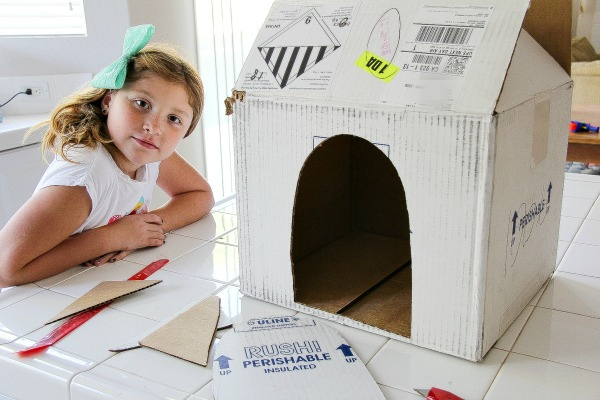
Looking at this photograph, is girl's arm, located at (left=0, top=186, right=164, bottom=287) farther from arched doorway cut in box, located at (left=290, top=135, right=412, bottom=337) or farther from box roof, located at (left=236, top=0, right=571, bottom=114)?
box roof, located at (left=236, top=0, right=571, bottom=114)

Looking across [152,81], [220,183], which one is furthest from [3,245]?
[220,183]

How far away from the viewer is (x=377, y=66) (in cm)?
76

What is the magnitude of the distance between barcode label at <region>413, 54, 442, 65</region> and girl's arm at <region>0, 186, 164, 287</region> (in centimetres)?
62

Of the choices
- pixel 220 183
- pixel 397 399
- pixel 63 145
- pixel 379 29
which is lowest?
pixel 220 183

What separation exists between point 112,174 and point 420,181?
82 centimetres

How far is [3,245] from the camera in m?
1.05

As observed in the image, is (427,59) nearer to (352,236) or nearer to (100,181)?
(352,236)

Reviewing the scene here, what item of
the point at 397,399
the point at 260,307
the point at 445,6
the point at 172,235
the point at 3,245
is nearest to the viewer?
the point at 397,399

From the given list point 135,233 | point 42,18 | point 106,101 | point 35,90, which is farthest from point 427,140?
point 42,18

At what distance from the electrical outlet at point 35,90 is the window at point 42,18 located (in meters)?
0.23

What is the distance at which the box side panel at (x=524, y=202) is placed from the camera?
0.71 metres

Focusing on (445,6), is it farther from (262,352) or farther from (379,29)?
(262,352)

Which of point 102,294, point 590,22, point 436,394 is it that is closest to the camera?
point 436,394

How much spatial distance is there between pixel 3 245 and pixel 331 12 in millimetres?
668
